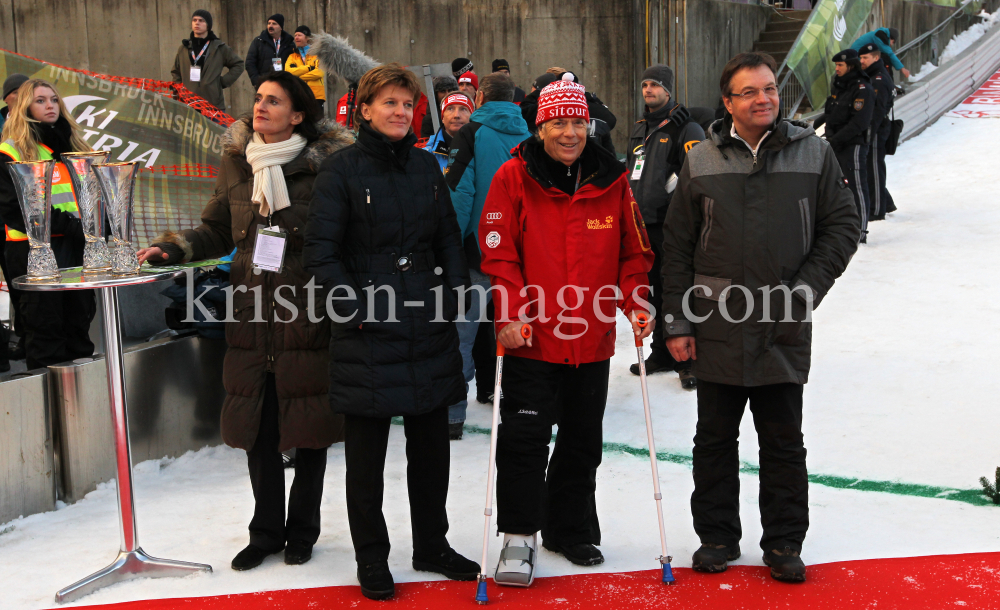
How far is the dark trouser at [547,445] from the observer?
3658mm

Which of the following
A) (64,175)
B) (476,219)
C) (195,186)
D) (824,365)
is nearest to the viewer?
(64,175)

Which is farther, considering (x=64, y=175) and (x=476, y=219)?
(x=476, y=219)

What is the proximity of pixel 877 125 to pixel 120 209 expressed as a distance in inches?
318

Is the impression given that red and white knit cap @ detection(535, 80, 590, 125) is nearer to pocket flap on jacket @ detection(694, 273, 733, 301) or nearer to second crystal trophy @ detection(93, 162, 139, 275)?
pocket flap on jacket @ detection(694, 273, 733, 301)

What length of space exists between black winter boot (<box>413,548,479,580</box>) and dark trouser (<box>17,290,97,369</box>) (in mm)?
2974

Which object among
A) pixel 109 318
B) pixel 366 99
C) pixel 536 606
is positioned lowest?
pixel 536 606

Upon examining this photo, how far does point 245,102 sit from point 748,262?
12406mm

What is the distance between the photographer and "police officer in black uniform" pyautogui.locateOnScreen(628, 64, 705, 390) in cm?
583

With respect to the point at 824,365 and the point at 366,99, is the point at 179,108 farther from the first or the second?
the point at 824,365

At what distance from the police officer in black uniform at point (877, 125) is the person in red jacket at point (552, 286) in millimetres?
6659

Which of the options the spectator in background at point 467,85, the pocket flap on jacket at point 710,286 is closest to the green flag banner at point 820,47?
the spectator in background at point 467,85

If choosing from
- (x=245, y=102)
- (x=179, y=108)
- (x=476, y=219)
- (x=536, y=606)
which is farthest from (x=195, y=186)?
(x=245, y=102)

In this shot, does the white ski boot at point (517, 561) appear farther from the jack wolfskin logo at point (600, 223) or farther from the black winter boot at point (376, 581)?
the jack wolfskin logo at point (600, 223)

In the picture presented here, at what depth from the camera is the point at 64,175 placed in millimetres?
4664
